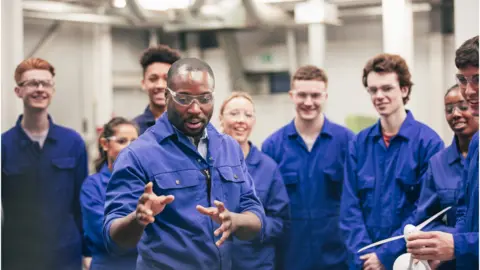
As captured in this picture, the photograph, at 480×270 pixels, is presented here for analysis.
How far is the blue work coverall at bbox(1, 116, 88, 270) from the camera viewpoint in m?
3.30

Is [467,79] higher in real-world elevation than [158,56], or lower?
lower

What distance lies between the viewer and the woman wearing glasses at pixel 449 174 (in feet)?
8.23

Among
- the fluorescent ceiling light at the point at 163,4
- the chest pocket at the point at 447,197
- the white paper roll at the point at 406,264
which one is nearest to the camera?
the white paper roll at the point at 406,264

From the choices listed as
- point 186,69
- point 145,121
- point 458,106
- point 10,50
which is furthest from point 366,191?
point 10,50

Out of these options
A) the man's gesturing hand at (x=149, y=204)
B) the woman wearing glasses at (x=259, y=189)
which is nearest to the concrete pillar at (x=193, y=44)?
the woman wearing glasses at (x=259, y=189)

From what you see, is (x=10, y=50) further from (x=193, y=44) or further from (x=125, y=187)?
(x=193, y=44)

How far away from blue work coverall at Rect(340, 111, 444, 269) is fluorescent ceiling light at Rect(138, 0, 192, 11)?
263 cm

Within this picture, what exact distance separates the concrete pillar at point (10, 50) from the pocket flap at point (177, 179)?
1466mm

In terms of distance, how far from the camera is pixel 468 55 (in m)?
2.05

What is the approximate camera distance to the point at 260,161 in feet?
9.95

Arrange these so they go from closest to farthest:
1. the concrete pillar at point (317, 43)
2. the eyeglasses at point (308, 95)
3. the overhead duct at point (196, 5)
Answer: the eyeglasses at point (308, 95)
the concrete pillar at point (317, 43)
the overhead duct at point (196, 5)

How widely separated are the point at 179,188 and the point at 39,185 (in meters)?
1.46

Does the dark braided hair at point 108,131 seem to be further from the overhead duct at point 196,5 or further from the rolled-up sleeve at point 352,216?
the overhead duct at point 196,5

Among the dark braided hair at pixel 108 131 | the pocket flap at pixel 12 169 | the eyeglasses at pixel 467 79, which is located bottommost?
the pocket flap at pixel 12 169
